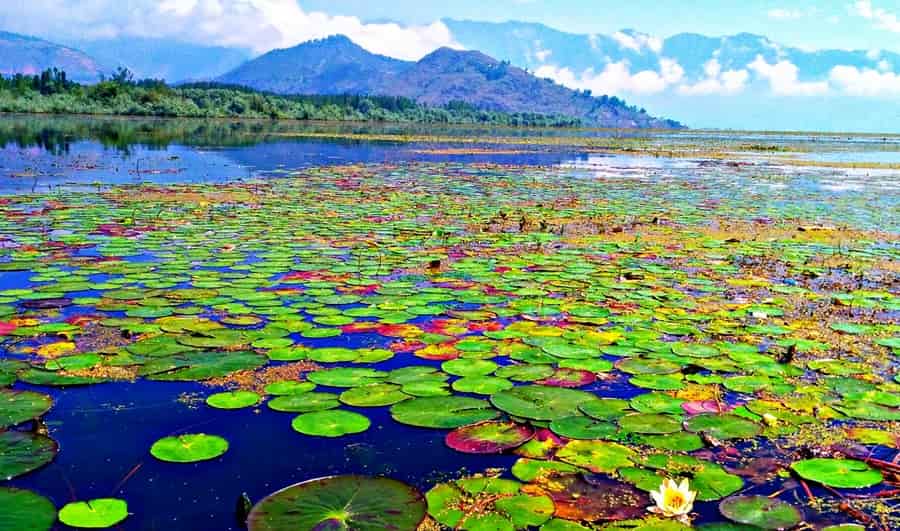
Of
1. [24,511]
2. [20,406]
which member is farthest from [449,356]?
[24,511]

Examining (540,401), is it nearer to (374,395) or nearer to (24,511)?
(374,395)

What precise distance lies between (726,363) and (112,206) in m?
10.8

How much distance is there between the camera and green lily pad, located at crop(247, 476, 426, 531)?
2.87 meters

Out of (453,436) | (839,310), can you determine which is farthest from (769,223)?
(453,436)

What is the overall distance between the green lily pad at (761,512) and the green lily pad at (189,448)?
8.00 ft

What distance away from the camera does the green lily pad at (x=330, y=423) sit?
149 inches

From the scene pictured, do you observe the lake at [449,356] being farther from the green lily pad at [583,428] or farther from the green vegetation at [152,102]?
the green vegetation at [152,102]

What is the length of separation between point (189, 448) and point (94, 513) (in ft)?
2.14

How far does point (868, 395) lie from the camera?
15.0 ft

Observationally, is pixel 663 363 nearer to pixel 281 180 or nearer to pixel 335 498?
pixel 335 498

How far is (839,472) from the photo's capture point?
350 cm

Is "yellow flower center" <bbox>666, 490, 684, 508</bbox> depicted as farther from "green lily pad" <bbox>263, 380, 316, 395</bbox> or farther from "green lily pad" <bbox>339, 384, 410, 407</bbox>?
"green lily pad" <bbox>263, 380, 316, 395</bbox>

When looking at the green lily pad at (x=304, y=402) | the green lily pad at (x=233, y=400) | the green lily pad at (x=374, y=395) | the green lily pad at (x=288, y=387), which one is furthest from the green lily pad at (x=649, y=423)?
the green lily pad at (x=233, y=400)

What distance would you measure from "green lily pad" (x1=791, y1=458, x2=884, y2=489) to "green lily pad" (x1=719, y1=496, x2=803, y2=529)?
376 millimetres
